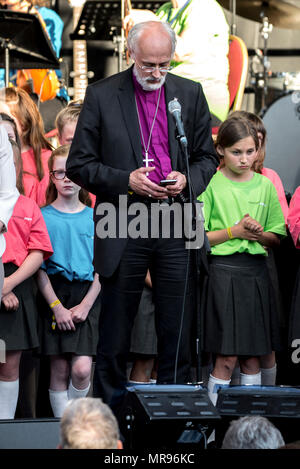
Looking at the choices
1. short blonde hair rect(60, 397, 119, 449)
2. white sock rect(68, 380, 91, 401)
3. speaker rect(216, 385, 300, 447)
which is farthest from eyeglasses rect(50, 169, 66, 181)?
short blonde hair rect(60, 397, 119, 449)

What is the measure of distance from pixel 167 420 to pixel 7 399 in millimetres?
1699

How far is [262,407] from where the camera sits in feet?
10.8

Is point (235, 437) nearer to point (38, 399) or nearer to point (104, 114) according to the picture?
point (104, 114)

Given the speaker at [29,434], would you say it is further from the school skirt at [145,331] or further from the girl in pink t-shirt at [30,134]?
the girl in pink t-shirt at [30,134]

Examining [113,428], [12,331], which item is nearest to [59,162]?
[12,331]

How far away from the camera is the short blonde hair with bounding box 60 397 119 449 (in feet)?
8.04

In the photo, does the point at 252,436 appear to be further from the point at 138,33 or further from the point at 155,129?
the point at 138,33

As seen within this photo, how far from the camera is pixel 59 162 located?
4734 millimetres

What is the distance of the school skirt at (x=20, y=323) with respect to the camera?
445cm

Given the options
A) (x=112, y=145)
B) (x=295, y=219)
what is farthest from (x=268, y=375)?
(x=112, y=145)

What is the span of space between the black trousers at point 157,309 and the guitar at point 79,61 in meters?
4.32

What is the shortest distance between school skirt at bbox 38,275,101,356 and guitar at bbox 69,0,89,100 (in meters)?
3.61

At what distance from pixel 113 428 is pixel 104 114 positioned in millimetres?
1807

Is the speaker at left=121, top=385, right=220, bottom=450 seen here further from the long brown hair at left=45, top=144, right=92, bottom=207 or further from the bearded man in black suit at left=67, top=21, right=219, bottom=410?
the long brown hair at left=45, top=144, right=92, bottom=207
